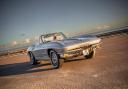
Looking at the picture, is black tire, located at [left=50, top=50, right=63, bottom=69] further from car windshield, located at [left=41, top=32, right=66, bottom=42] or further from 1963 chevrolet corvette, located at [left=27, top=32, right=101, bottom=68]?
car windshield, located at [left=41, top=32, right=66, bottom=42]

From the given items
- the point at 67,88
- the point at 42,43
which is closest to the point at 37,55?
the point at 42,43

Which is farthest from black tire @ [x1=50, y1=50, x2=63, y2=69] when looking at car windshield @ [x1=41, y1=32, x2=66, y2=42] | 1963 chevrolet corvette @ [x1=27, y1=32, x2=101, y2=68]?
car windshield @ [x1=41, y1=32, x2=66, y2=42]

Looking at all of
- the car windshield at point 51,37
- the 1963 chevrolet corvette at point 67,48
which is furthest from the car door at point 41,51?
the car windshield at point 51,37

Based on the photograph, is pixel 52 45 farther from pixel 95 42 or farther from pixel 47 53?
pixel 95 42

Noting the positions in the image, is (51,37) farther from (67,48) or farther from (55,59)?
(67,48)

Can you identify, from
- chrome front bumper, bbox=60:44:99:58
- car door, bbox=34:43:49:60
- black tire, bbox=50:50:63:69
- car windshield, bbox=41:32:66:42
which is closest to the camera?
chrome front bumper, bbox=60:44:99:58

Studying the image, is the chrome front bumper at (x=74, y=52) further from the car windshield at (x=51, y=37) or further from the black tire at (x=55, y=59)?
the car windshield at (x=51, y=37)

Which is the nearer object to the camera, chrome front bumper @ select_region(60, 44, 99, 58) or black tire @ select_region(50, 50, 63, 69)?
chrome front bumper @ select_region(60, 44, 99, 58)

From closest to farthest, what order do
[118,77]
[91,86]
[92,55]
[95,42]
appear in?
[91,86], [118,77], [95,42], [92,55]

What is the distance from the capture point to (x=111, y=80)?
4.65 m

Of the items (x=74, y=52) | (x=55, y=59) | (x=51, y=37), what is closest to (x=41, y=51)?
(x=51, y=37)

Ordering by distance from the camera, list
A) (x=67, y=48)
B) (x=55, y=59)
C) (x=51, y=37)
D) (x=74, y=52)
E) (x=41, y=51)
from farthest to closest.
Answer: (x=51, y=37), (x=41, y=51), (x=55, y=59), (x=74, y=52), (x=67, y=48)

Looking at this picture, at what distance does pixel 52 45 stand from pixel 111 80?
3.55 metres

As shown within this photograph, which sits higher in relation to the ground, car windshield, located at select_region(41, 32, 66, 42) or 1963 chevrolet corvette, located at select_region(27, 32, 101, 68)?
car windshield, located at select_region(41, 32, 66, 42)
